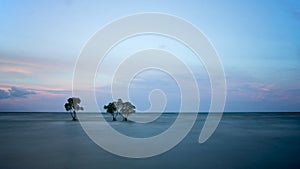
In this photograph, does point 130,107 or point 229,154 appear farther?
point 130,107

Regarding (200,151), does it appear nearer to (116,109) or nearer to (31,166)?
(31,166)

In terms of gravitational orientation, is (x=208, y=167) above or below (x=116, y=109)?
below

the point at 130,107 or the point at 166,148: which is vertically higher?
the point at 130,107

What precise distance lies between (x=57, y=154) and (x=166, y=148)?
247 inches

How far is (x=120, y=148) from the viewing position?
15961 mm

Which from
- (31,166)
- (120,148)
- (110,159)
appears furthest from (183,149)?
(31,166)

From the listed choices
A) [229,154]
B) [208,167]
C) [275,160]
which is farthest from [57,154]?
[275,160]

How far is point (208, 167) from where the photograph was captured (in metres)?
11.6

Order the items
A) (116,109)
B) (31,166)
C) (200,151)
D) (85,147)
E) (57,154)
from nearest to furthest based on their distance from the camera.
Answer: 1. (31,166)
2. (57,154)
3. (200,151)
4. (85,147)
5. (116,109)

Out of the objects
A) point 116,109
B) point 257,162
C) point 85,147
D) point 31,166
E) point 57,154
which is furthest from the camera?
point 116,109

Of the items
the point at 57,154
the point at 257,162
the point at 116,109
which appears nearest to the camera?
the point at 257,162

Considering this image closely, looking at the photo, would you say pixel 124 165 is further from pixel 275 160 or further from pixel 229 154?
pixel 275 160

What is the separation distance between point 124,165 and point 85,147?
18.6ft

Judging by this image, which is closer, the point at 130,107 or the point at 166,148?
the point at 166,148
